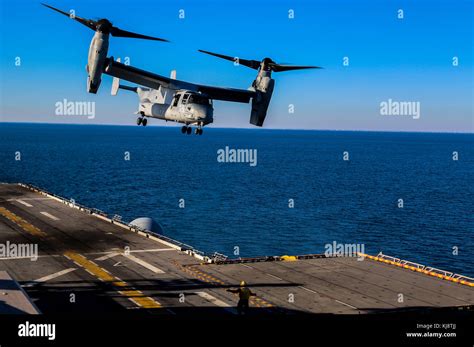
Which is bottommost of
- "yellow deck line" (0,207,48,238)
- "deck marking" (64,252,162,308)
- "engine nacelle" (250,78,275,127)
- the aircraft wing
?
"deck marking" (64,252,162,308)

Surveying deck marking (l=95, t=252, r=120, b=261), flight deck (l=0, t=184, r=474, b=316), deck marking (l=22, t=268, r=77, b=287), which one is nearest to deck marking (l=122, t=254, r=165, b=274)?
flight deck (l=0, t=184, r=474, b=316)

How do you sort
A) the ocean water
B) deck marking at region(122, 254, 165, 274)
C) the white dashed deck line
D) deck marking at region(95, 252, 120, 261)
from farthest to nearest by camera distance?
1. the ocean water
2. the white dashed deck line
3. deck marking at region(95, 252, 120, 261)
4. deck marking at region(122, 254, 165, 274)

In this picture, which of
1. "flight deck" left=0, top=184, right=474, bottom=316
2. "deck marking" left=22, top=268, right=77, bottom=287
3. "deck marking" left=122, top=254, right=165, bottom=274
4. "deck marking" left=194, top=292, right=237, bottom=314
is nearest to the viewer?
"deck marking" left=194, top=292, right=237, bottom=314

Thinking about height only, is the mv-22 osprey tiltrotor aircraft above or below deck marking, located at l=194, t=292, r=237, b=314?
above

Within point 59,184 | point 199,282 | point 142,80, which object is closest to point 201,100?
point 142,80

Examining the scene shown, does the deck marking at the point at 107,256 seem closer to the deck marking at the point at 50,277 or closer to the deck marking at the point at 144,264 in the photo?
the deck marking at the point at 144,264

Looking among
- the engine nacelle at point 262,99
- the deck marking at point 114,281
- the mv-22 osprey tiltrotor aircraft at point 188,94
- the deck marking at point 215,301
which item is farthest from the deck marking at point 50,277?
the engine nacelle at point 262,99

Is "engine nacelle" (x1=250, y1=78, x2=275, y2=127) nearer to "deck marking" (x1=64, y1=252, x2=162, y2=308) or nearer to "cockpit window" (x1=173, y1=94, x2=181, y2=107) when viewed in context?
"cockpit window" (x1=173, y1=94, x2=181, y2=107)

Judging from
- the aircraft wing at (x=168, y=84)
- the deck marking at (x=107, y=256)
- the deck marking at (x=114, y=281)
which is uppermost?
the aircraft wing at (x=168, y=84)
